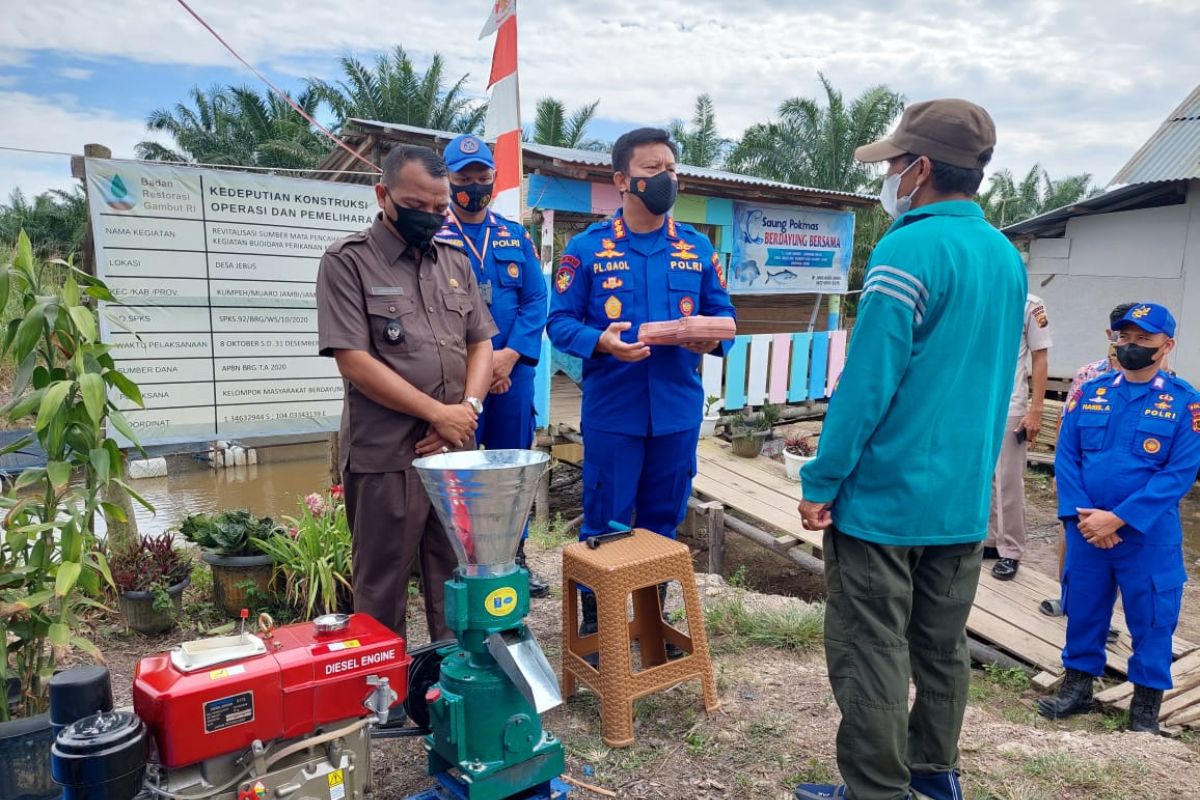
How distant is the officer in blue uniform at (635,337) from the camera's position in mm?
3006

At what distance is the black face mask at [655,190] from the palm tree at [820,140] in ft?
53.5

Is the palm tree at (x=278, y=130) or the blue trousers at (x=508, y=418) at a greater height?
the palm tree at (x=278, y=130)

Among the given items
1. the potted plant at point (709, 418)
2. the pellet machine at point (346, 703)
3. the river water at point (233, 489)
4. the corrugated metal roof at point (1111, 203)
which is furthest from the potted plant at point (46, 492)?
the corrugated metal roof at point (1111, 203)


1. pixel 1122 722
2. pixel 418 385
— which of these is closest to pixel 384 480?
pixel 418 385

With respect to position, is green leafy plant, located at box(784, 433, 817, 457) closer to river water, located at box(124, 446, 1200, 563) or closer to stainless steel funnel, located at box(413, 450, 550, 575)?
river water, located at box(124, 446, 1200, 563)

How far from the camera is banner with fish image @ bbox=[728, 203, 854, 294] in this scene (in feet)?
30.1

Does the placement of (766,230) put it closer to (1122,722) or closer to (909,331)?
(1122,722)

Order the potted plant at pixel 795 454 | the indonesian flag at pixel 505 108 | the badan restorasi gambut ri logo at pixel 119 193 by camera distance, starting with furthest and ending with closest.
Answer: the potted plant at pixel 795 454 → the indonesian flag at pixel 505 108 → the badan restorasi gambut ri logo at pixel 119 193

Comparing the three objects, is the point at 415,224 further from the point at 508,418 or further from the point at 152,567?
the point at 152,567

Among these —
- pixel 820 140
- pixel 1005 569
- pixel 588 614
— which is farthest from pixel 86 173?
pixel 820 140

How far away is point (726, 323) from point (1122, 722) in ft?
8.89

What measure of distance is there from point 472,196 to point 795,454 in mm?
4940

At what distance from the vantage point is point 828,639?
204 cm

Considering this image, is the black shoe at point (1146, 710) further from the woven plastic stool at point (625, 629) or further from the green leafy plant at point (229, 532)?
the green leafy plant at point (229, 532)
